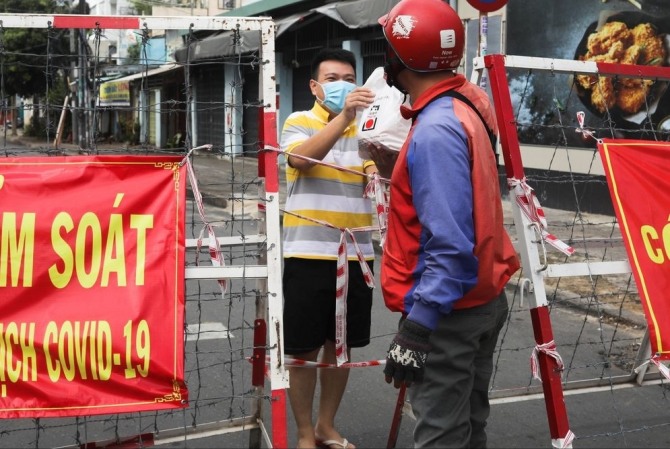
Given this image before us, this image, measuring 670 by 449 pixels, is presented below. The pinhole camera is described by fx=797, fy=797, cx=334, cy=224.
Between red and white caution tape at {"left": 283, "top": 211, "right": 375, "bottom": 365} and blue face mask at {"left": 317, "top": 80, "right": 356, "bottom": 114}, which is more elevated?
blue face mask at {"left": 317, "top": 80, "right": 356, "bottom": 114}

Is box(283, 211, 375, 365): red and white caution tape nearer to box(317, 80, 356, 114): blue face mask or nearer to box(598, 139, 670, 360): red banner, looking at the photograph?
box(317, 80, 356, 114): blue face mask

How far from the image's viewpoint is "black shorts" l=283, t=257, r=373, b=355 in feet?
12.3

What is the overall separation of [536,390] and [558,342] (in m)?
2.40

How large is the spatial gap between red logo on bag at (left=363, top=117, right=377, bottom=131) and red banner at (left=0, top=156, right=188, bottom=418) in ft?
3.26

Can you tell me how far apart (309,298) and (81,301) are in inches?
45.0

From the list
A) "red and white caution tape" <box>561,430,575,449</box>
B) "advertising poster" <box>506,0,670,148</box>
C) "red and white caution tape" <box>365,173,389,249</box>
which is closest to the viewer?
"red and white caution tape" <box>561,430,575,449</box>

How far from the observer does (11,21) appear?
2.99 m

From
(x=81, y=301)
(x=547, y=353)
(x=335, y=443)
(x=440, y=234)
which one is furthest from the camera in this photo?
(x=335, y=443)

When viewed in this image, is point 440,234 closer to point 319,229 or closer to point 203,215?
point 203,215

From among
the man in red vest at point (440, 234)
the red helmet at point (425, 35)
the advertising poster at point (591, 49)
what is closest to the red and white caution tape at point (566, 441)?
the man in red vest at point (440, 234)

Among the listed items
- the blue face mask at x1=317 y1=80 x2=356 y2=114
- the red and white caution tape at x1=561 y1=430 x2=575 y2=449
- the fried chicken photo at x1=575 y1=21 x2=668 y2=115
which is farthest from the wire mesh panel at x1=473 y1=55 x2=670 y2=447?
the fried chicken photo at x1=575 y1=21 x2=668 y2=115

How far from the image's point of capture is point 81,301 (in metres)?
2.93

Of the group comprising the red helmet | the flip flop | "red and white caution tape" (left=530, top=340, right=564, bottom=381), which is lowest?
the flip flop

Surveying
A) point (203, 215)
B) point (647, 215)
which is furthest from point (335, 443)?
point (647, 215)
